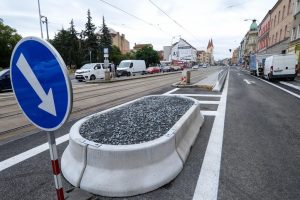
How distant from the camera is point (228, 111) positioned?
7723mm

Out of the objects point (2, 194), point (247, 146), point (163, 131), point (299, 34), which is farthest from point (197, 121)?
point (299, 34)

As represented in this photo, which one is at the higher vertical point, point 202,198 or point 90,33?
point 90,33

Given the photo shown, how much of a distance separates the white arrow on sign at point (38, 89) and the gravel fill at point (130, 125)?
5.89 ft

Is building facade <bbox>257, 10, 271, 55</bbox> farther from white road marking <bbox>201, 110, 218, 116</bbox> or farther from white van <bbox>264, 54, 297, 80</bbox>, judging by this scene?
white road marking <bbox>201, 110, 218, 116</bbox>

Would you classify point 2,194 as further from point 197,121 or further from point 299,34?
point 299,34

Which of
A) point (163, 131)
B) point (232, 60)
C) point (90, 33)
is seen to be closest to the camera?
point (163, 131)

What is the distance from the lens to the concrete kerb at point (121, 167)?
2.81 metres

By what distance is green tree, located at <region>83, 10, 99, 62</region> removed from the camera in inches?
2462

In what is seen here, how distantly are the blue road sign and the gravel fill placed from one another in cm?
175

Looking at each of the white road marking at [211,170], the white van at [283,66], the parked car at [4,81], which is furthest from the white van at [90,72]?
the white road marking at [211,170]

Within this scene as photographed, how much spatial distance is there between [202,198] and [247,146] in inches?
87.2

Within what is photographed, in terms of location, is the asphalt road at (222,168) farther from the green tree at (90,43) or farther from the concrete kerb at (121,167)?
the green tree at (90,43)

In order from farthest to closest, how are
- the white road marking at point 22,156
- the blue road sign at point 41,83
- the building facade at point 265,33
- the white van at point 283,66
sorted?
1. the building facade at point 265,33
2. the white van at point 283,66
3. the white road marking at point 22,156
4. the blue road sign at point 41,83

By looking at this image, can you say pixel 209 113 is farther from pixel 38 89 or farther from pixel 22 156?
pixel 38 89
